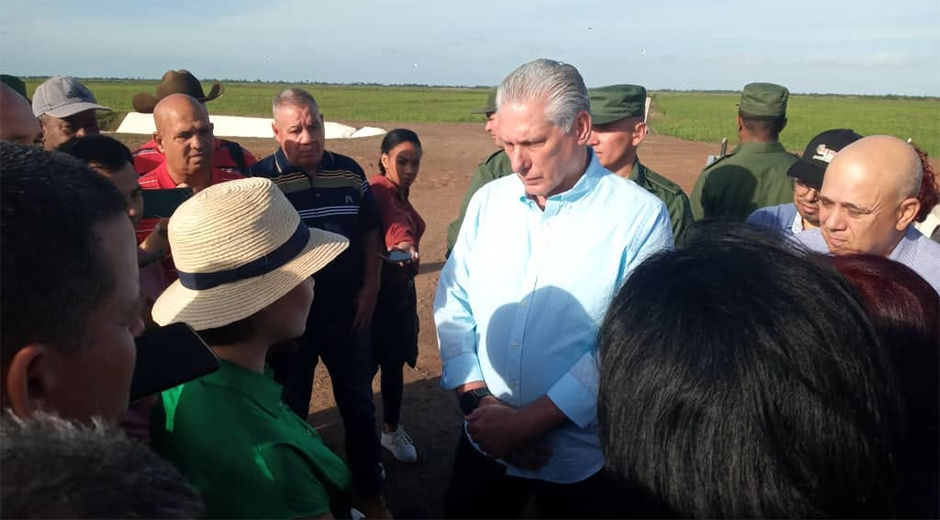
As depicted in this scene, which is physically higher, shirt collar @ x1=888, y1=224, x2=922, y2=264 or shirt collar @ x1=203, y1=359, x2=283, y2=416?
shirt collar @ x1=888, y1=224, x2=922, y2=264

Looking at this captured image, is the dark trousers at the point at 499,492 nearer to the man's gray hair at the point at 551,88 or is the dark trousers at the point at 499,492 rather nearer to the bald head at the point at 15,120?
the man's gray hair at the point at 551,88

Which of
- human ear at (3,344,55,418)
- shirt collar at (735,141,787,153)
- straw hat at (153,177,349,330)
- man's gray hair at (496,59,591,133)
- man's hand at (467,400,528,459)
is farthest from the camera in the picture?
shirt collar at (735,141,787,153)

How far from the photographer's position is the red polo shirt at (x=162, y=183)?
10.9ft

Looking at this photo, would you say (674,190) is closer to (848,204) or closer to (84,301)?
(848,204)

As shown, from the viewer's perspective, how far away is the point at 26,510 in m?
0.63

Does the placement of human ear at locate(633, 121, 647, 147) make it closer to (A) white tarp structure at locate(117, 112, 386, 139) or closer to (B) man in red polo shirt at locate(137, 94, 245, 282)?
(B) man in red polo shirt at locate(137, 94, 245, 282)

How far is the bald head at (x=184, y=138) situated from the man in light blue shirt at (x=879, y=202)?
317cm

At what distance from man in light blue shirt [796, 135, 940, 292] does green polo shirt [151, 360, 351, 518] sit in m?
2.07

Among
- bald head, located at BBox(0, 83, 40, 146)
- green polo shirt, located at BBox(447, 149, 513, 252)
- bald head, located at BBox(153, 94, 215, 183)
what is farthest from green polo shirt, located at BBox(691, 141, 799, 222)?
bald head, located at BBox(0, 83, 40, 146)

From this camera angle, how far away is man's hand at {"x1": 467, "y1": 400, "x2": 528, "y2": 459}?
7.75 feet

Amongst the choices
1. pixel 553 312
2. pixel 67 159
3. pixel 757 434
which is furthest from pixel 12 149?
pixel 553 312

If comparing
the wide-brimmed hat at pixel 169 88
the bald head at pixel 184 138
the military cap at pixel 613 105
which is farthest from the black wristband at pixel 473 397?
the wide-brimmed hat at pixel 169 88

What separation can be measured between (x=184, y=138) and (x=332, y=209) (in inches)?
35.8

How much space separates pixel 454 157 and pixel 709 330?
2144 centimetres
